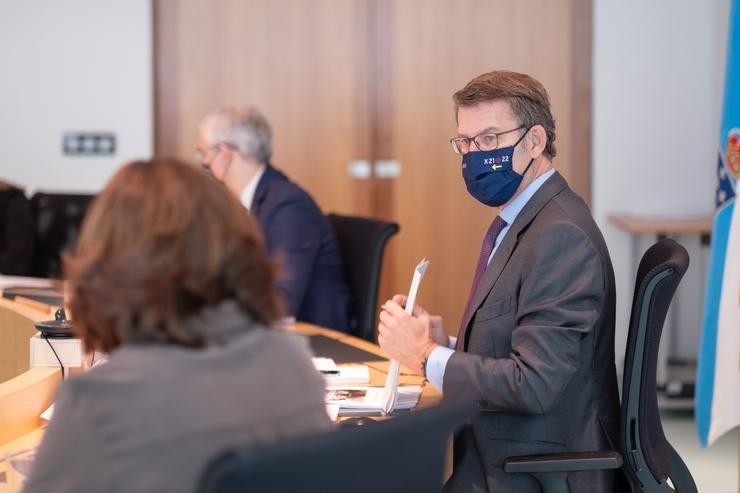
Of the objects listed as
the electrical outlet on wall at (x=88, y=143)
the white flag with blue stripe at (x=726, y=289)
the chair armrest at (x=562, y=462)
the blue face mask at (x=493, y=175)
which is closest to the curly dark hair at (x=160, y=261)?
the chair armrest at (x=562, y=462)

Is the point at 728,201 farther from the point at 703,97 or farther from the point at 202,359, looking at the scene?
the point at 202,359

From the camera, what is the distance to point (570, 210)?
83.2 inches

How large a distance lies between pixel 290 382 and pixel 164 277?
206 millimetres

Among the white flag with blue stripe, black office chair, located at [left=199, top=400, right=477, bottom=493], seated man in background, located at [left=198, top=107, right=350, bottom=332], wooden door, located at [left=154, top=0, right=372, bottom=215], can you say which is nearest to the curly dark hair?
black office chair, located at [left=199, top=400, right=477, bottom=493]

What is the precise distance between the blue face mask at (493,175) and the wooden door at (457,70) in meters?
2.82

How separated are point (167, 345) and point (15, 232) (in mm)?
3538

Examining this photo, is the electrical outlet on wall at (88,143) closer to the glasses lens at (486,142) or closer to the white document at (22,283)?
the white document at (22,283)

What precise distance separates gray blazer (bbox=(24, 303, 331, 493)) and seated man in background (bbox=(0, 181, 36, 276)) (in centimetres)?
348

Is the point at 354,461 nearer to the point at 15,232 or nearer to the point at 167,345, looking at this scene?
the point at 167,345

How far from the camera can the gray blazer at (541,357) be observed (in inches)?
78.0

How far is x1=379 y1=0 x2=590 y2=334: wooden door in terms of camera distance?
5074mm

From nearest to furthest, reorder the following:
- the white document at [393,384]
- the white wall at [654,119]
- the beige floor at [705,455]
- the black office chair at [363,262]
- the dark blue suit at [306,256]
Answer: the white document at [393,384] < the black office chair at [363,262] < the dark blue suit at [306,256] < the beige floor at [705,455] < the white wall at [654,119]

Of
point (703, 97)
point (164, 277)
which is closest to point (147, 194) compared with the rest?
point (164, 277)

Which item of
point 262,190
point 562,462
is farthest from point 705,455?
point 562,462
